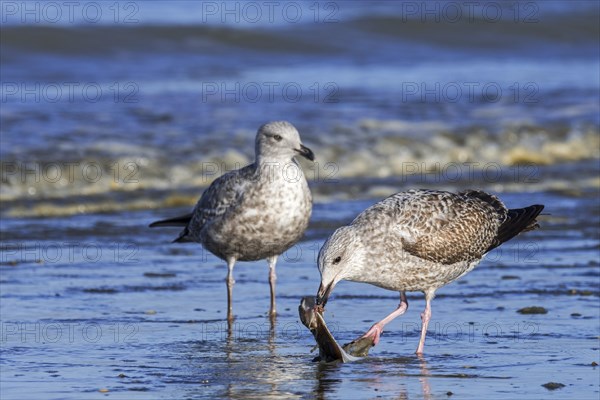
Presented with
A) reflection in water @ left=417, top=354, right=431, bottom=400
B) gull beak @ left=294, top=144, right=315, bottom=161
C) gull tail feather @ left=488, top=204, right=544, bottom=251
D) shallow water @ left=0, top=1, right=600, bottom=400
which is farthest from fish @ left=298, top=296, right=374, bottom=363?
gull beak @ left=294, top=144, right=315, bottom=161

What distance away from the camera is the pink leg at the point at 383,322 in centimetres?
723

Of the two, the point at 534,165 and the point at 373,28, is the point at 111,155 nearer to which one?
the point at 534,165

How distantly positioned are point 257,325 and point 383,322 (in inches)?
37.2

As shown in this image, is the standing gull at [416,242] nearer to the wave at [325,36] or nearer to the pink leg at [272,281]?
the pink leg at [272,281]

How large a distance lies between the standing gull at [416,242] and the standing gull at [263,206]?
2.67ft

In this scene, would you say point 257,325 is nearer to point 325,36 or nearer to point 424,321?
point 424,321

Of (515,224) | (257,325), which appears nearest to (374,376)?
(257,325)

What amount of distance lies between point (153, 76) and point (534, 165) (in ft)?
25.5

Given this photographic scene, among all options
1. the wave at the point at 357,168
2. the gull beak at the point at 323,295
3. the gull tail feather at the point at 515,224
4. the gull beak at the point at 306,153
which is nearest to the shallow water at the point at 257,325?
the gull beak at the point at 323,295

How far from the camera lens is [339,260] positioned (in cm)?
700

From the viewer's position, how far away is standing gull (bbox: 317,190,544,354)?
23.3ft

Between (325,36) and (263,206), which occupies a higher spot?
(325,36)

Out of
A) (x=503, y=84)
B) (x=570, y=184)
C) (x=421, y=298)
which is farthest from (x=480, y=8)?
(x=421, y=298)

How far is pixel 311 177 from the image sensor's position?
542 inches
